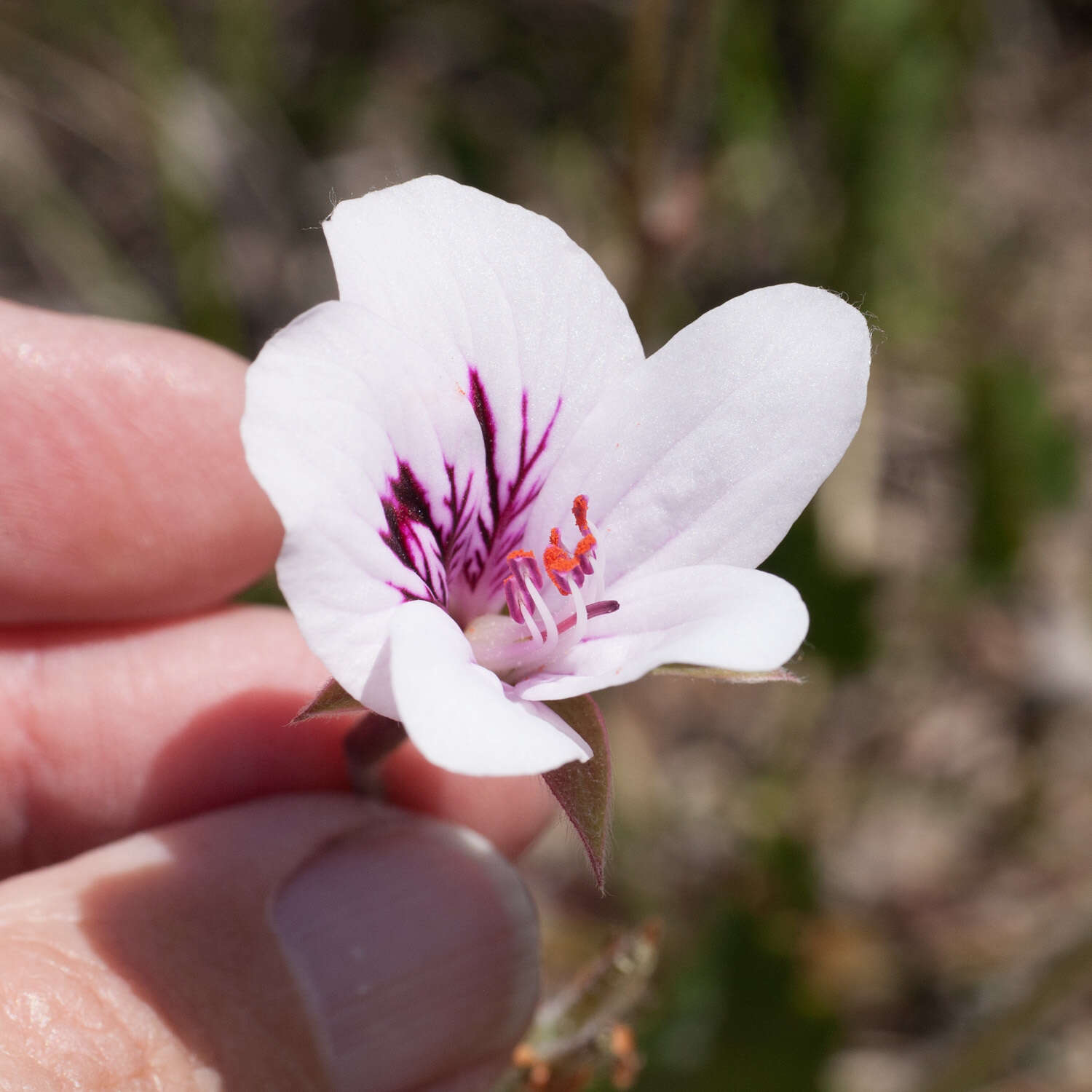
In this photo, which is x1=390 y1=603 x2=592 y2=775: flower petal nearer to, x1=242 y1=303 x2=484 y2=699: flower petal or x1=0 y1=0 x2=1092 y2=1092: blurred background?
x1=242 y1=303 x2=484 y2=699: flower petal

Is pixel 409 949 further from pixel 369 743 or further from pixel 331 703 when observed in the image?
pixel 331 703

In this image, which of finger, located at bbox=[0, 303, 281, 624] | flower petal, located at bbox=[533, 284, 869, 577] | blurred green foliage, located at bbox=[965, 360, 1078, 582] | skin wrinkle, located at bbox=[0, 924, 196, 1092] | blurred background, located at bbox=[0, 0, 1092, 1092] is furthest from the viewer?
blurred green foliage, located at bbox=[965, 360, 1078, 582]

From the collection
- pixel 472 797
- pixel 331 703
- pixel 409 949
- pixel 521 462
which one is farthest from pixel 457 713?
pixel 472 797

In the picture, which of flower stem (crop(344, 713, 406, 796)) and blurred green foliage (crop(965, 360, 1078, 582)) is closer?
flower stem (crop(344, 713, 406, 796))

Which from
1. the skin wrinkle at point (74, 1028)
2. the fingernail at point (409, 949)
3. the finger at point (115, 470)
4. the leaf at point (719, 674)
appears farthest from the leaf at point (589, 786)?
the finger at point (115, 470)

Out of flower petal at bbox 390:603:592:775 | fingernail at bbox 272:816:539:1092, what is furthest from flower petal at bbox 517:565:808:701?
fingernail at bbox 272:816:539:1092

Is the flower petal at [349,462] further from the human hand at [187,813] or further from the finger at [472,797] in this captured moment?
the finger at [472,797]
